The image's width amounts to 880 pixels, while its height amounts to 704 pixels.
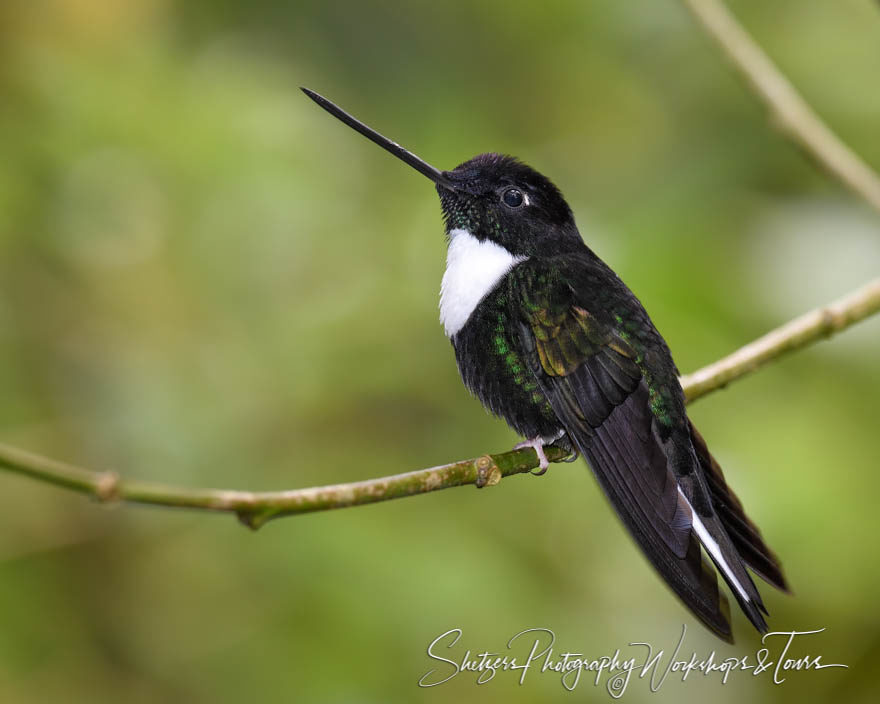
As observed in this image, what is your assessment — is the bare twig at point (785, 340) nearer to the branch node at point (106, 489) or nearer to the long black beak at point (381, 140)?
the long black beak at point (381, 140)

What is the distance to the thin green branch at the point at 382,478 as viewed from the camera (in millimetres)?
1325

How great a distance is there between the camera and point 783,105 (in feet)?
8.69

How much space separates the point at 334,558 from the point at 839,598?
159cm

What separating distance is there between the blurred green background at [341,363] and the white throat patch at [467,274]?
33 cm

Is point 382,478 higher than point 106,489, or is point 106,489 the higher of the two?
point 106,489

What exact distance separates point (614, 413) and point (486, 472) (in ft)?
2.07

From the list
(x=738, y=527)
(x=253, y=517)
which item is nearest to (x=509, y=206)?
(x=738, y=527)

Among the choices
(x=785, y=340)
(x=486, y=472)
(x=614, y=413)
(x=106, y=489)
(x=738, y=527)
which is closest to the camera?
(x=106, y=489)

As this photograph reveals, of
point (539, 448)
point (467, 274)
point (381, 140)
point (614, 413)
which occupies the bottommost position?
point (539, 448)

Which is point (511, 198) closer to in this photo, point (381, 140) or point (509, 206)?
point (509, 206)

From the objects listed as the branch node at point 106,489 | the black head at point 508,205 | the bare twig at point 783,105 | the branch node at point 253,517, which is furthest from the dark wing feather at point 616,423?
the branch node at point 106,489

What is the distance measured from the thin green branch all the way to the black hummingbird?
0.47 ft

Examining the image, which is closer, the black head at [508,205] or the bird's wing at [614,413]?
the bird's wing at [614,413]

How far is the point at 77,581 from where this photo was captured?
11.8 ft
